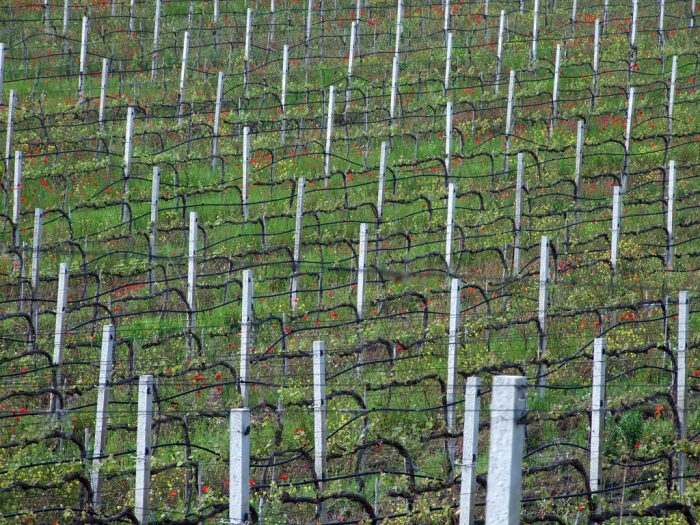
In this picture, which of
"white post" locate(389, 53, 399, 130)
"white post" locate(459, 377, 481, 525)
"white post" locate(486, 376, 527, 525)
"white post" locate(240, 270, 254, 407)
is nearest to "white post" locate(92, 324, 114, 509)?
"white post" locate(240, 270, 254, 407)

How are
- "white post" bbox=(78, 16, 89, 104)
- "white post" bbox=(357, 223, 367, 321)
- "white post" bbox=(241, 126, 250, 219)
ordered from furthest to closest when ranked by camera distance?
"white post" bbox=(78, 16, 89, 104) < "white post" bbox=(241, 126, 250, 219) < "white post" bbox=(357, 223, 367, 321)

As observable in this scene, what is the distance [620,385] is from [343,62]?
36.0ft

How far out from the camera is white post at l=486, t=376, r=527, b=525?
2.65m

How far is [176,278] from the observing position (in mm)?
10312

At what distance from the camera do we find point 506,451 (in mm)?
2717

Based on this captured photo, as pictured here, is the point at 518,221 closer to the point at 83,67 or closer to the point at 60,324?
the point at 60,324

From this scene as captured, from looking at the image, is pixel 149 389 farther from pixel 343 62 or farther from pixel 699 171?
pixel 343 62

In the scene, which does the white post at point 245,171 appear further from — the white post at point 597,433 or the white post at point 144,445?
the white post at point 144,445

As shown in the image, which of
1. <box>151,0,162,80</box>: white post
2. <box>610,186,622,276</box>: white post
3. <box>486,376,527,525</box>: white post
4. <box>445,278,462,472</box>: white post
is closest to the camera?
<box>486,376,527,525</box>: white post

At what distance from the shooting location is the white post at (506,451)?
2646 millimetres

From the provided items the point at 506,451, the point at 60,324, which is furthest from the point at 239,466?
the point at 60,324

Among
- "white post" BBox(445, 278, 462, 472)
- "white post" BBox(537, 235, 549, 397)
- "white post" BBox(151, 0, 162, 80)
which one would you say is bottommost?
"white post" BBox(445, 278, 462, 472)

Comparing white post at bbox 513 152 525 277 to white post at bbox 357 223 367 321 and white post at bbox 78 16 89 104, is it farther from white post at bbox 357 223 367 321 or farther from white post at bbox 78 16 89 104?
white post at bbox 78 16 89 104

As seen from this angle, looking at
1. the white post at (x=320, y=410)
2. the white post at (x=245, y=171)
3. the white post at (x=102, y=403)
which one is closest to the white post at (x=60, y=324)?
the white post at (x=102, y=403)
